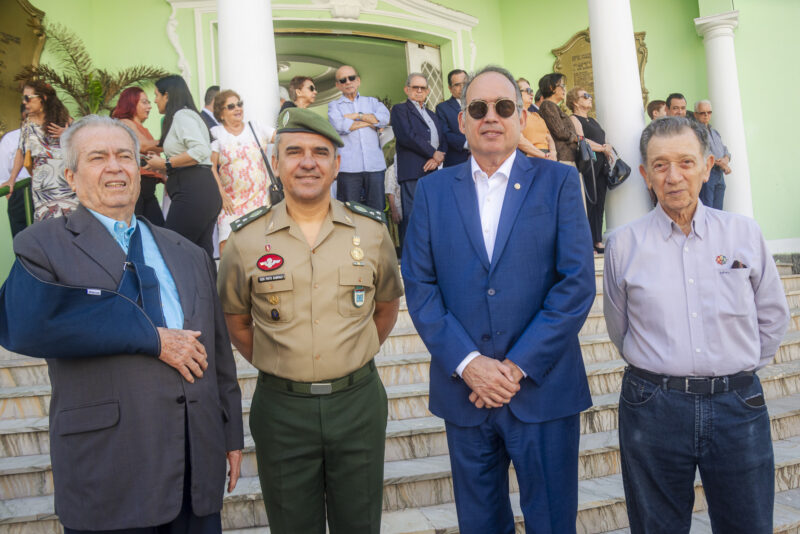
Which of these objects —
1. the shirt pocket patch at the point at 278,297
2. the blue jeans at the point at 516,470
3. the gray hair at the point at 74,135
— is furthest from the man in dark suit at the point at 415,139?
the gray hair at the point at 74,135

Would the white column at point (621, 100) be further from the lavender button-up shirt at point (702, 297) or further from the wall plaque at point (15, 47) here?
the wall plaque at point (15, 47)

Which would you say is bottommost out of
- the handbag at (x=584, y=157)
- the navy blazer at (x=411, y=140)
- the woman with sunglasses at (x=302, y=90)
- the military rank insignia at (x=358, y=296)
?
the military rank insignia at (x=358, y=296)

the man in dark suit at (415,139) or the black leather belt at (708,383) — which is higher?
the man in dark suit at (415,139)

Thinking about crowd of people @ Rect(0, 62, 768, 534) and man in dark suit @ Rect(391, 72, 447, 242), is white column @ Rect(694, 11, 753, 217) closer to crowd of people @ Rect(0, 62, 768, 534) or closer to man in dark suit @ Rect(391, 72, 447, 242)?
man in dark suit @ Rect(391, 72, 447, 242)

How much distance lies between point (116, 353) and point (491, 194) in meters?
1.31

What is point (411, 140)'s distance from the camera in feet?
18.8

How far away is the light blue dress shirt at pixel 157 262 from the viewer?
6.19ft

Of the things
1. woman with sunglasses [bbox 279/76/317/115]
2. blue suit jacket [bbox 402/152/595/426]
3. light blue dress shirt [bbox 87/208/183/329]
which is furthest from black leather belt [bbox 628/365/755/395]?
woman with sunglasses [bbox 279/76/317/115]

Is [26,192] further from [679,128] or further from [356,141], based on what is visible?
[679,128]

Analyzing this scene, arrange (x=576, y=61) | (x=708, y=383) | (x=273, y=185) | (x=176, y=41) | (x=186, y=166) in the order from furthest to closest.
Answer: (x=576, y=61)
(x=176, y=41)
(x=273, y=185)
(x=186, y=166)
(x=708, y=383)

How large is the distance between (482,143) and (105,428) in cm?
148

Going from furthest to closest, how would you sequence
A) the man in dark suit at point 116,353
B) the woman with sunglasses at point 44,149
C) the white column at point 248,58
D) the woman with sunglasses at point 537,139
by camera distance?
the woman with sunglasses at point 537,139, the white column at point 248,58, the woman with sunglasses at point 44,149, the man in dark suit at point 116,353

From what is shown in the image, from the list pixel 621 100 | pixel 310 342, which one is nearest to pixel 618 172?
pixel 621 100

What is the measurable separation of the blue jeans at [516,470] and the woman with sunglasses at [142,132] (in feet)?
11.3
